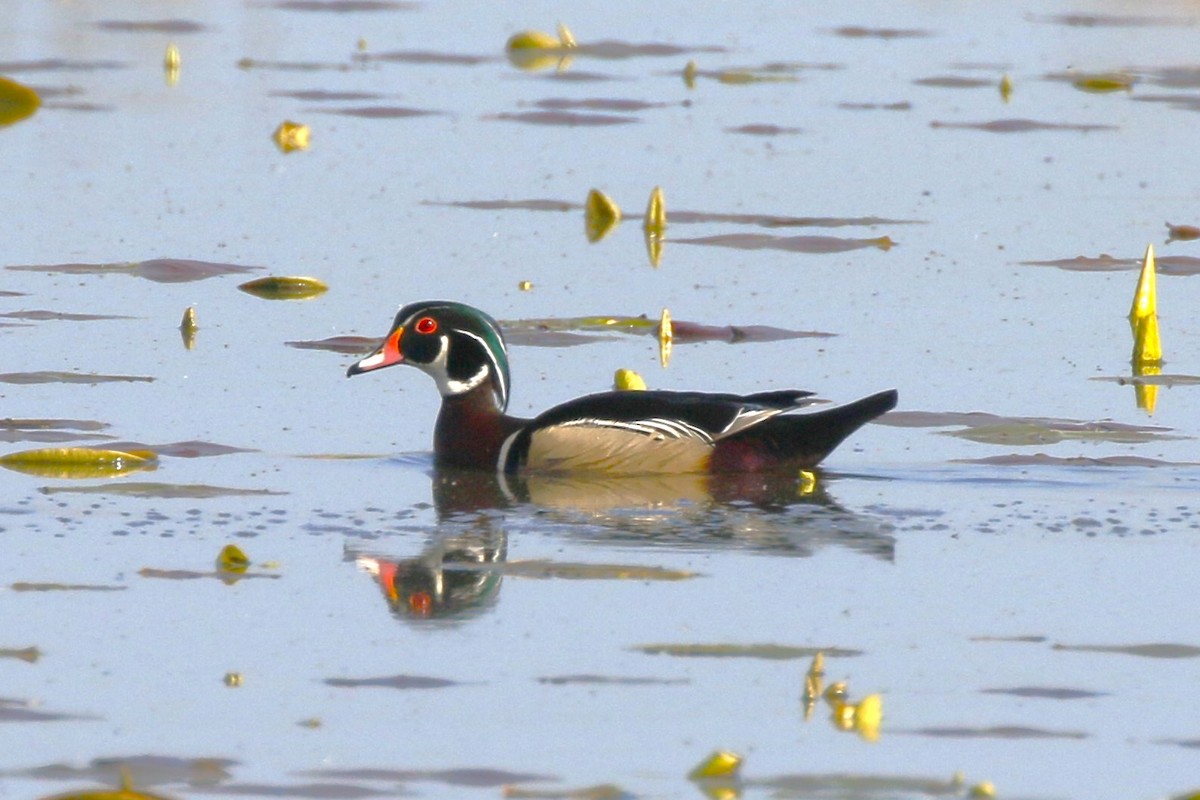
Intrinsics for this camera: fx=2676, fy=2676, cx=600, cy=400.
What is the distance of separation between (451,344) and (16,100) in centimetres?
816

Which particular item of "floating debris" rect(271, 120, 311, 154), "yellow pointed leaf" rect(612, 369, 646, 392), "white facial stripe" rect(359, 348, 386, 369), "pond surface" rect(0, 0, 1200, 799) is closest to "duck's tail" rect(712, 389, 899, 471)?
"pond surface" rect(0, 0, 1200, 799)

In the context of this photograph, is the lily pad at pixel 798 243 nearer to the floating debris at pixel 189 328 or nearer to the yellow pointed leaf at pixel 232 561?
the floating debris at pixel 189 328

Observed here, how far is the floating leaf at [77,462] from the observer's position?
8812 millimetres

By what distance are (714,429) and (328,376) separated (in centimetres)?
190

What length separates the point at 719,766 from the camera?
5621 mm

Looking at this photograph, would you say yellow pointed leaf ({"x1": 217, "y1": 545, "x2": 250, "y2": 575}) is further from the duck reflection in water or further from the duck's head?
the duck's head

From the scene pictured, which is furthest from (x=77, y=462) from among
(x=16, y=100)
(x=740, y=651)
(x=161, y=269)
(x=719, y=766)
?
(x=16, y=100)

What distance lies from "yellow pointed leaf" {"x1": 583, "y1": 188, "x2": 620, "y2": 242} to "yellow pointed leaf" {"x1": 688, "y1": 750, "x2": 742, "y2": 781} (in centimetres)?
806

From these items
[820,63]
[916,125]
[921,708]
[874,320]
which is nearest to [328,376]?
[874,320]

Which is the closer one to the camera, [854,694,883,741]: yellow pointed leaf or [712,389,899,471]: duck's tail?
[854,694,883,741]: yellow pointed leaf

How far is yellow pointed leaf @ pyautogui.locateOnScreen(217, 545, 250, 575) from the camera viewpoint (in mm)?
7590

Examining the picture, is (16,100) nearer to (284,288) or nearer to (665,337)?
(284,288)

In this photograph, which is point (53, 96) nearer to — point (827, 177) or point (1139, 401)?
point (827, 177)

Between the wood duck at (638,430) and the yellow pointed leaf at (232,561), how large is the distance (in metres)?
1.94
